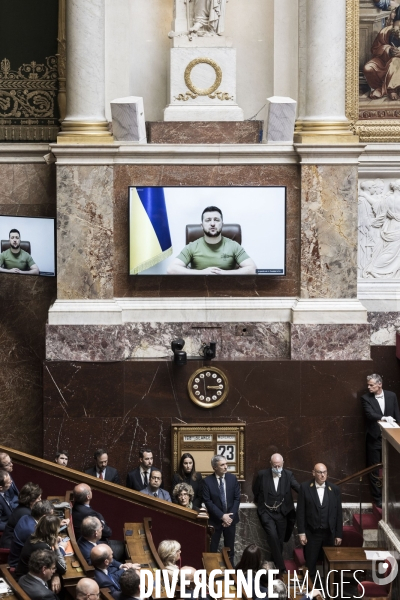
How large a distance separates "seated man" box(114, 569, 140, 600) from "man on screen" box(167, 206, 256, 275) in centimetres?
560

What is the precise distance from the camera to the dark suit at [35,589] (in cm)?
961

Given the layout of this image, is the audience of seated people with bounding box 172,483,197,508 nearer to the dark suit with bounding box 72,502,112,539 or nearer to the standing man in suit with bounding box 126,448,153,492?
the standing man in suit with bounding box 126,448,153,492

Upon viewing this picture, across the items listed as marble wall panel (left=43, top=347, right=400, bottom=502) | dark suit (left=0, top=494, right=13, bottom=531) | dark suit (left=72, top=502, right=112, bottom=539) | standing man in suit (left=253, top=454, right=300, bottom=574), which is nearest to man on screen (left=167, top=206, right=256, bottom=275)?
marble wall panel (left=43, top=347, right=400, bottom=502)

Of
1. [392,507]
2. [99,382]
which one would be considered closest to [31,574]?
[392,507]

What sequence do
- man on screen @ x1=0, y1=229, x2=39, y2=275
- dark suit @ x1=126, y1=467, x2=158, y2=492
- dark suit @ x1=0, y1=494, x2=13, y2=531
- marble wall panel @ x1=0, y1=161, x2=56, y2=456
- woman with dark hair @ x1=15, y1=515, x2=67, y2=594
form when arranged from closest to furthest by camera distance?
woman with dark hair @ x1=15, y1=515, x2=67, y2=594 → dark suit @ x1=0, y1=494, x2=13, y2=531 → dark suit @ x1=126, y1=467, x2=158, y2=492 → man on screen @ x1=0, y1=229, x2=39, y2=275 → marble wall panel @ x1=0, y1=161, x2=56, y2=456

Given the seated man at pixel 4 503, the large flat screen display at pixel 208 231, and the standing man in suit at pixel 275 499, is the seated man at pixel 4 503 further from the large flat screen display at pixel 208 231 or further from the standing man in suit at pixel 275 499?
the large flat screen display at pixel 208 231

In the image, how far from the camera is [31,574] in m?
9.73

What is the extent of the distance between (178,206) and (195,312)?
1.23 m

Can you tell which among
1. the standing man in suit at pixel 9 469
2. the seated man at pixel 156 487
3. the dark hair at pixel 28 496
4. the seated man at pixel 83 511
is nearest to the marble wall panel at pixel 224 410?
the seated man at pixel 156 487

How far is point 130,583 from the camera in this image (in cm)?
959

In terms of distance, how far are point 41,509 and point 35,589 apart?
3.99 feet

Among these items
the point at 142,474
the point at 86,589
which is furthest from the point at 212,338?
the point at 86,589

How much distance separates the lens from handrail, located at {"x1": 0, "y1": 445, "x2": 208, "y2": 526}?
12289 mm

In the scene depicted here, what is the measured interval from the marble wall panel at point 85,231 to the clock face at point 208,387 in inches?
54.6
